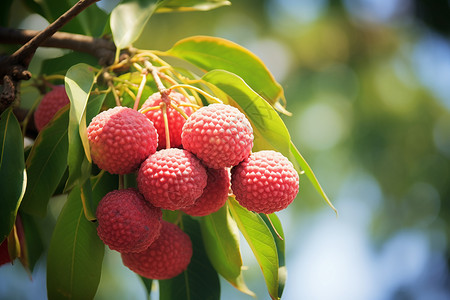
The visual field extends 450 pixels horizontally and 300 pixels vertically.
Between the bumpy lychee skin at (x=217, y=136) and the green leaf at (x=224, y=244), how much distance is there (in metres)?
0.23

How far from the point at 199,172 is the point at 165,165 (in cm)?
6

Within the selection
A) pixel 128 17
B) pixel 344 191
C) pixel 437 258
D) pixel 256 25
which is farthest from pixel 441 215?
pixel 128 17

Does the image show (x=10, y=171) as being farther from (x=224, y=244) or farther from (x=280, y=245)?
(x=280, y=245)

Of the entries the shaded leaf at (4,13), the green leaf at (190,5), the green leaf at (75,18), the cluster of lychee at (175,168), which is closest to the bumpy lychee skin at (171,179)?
the cluster of lychee at (175,168)

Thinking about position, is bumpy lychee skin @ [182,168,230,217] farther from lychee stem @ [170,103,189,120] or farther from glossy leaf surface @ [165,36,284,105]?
glossy leaf surface @ [165,36,284,105]

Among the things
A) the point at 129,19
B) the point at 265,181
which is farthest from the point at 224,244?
the point at 129,19

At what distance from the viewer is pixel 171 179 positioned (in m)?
0.82

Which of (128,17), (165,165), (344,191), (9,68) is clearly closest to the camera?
(165,165)

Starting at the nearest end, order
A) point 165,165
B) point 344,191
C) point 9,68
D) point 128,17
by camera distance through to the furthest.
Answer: point 165,165, point 9,68, point 128,17, point 344,191

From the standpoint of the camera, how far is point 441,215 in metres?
5.75

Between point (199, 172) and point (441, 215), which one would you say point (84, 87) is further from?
point (441, 215)

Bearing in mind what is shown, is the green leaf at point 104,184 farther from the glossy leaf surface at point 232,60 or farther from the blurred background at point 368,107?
the blurred background at point 368,107

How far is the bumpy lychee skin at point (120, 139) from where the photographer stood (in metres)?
0.83

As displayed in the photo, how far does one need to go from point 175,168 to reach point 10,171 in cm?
32
